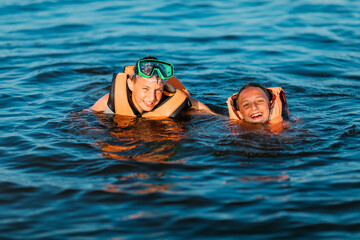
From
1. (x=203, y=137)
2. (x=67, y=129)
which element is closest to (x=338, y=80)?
(x=203, y=137)

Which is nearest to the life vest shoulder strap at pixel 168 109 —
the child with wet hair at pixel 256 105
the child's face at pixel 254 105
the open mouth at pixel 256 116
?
the child with wet hair at pixel 256 105

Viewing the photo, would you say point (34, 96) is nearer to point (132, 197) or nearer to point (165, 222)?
point (132, 197)

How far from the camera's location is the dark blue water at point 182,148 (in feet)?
14.9

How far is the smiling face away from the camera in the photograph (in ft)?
23.7

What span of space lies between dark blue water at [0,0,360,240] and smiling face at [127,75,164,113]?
29 cm

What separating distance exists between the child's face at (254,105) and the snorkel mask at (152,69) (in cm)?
114

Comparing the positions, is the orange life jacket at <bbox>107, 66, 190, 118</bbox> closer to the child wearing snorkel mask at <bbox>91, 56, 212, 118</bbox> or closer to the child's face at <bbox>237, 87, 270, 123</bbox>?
the child wearing snorkel mask at <bbox>91, 56, 212, 118</bbox>

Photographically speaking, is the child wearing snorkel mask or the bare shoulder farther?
the bare shoulder

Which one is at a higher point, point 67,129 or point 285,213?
point 67,129

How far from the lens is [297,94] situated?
368 inches

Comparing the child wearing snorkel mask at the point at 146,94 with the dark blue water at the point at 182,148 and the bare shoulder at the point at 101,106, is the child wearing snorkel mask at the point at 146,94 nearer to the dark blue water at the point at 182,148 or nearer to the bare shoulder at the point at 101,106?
the bare shoulder at the point at 101,106

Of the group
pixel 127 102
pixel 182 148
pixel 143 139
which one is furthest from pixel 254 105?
pixel 127 102

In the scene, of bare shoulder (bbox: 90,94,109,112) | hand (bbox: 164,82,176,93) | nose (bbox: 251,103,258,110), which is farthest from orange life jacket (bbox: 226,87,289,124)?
bare shoulder (bbox: 90,94,109,112)

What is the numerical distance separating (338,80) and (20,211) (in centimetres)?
736
